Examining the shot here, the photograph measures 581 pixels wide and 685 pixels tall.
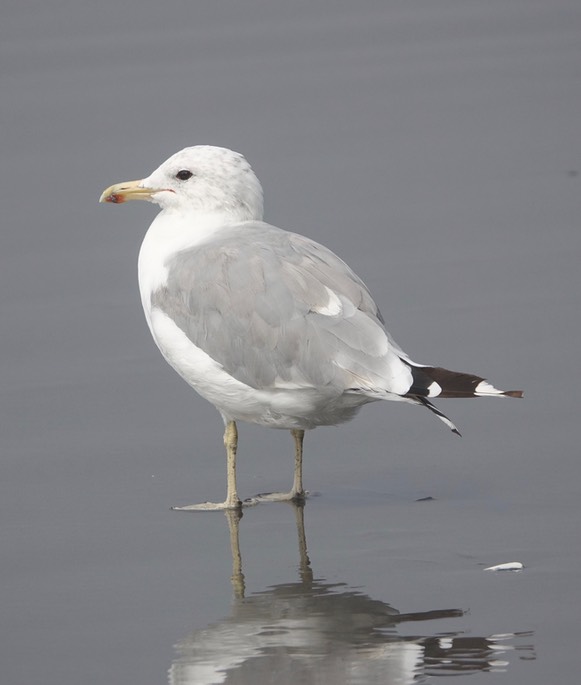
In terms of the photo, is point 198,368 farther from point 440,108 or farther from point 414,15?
point 414,15

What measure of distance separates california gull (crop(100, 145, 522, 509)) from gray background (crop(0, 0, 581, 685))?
49cm

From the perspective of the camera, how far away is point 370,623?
5199 millimetres

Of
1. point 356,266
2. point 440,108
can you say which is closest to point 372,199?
point 356,266

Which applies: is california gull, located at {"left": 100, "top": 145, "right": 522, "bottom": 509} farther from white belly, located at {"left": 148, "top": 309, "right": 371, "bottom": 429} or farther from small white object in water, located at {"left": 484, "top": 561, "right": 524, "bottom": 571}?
small white object in water, located at {"left": 484, "top": 561, "right": 524, "bottom": 571}

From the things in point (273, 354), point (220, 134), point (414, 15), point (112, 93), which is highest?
point (414, 15)

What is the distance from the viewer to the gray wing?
6.04m

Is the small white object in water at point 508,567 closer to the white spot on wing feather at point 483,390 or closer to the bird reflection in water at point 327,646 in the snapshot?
the bird reflection in water at point 327,646

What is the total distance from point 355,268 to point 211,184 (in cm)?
226

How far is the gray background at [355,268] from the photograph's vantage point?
5.49 m

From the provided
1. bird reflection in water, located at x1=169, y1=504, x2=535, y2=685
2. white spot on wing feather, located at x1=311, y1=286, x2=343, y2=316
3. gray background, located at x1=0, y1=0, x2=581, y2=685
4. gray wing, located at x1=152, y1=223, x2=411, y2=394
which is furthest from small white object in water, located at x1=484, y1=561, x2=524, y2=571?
white spot on wing feather, located at x1=311, y1=286, x2=343, y2=316

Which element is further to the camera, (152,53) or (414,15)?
(414,15)

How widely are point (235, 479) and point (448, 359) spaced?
5.54 ft

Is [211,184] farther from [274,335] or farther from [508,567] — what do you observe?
[508,567]

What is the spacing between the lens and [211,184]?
7.01 meters
